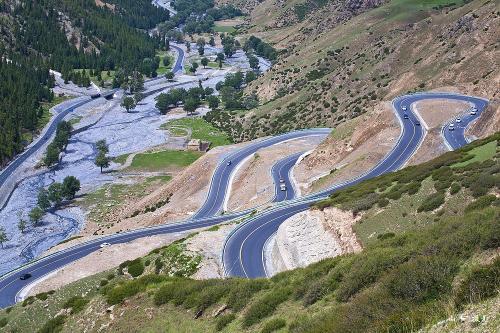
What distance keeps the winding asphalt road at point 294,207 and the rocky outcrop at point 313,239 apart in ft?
7.27

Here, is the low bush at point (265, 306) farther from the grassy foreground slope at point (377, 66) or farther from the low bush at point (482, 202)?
the grassy foreground slope at point (377, 66)

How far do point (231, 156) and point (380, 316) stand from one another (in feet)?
275

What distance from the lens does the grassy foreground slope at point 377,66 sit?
106000mm

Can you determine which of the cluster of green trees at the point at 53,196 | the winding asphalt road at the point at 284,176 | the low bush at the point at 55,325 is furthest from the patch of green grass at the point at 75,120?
the low bush at the point at 55,325

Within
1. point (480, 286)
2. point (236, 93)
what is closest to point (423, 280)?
point (480, 286)

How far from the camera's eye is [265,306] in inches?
902

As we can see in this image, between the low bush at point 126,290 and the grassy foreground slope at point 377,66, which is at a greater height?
the grassy foreground slope at point 377,66

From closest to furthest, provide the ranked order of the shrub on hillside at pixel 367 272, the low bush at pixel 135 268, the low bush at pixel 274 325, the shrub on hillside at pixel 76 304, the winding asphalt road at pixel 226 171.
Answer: the shrub on hillside at pixel 367 272, the low bush at pixel 274 325, the shrub on hillside at pixel 76 304, the low bush at pixel 135 268, the winding asphalt road at pixel 226 171

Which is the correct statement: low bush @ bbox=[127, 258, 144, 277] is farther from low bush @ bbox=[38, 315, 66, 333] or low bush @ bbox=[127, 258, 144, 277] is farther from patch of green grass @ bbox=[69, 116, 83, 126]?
patch of green grass @ bbox=[69, 116, 83, 126]

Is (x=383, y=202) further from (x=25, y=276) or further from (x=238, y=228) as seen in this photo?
(x=25, y=276)

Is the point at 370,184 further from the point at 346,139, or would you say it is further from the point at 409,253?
the point at 346,139

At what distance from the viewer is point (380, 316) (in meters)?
16.3

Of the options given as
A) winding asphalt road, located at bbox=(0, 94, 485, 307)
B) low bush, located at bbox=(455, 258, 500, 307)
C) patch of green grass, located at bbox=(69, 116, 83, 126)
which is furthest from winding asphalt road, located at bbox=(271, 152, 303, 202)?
patch of green grass, located at bbox=(69, 116, 83, 126)

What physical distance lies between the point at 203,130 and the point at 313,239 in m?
109
